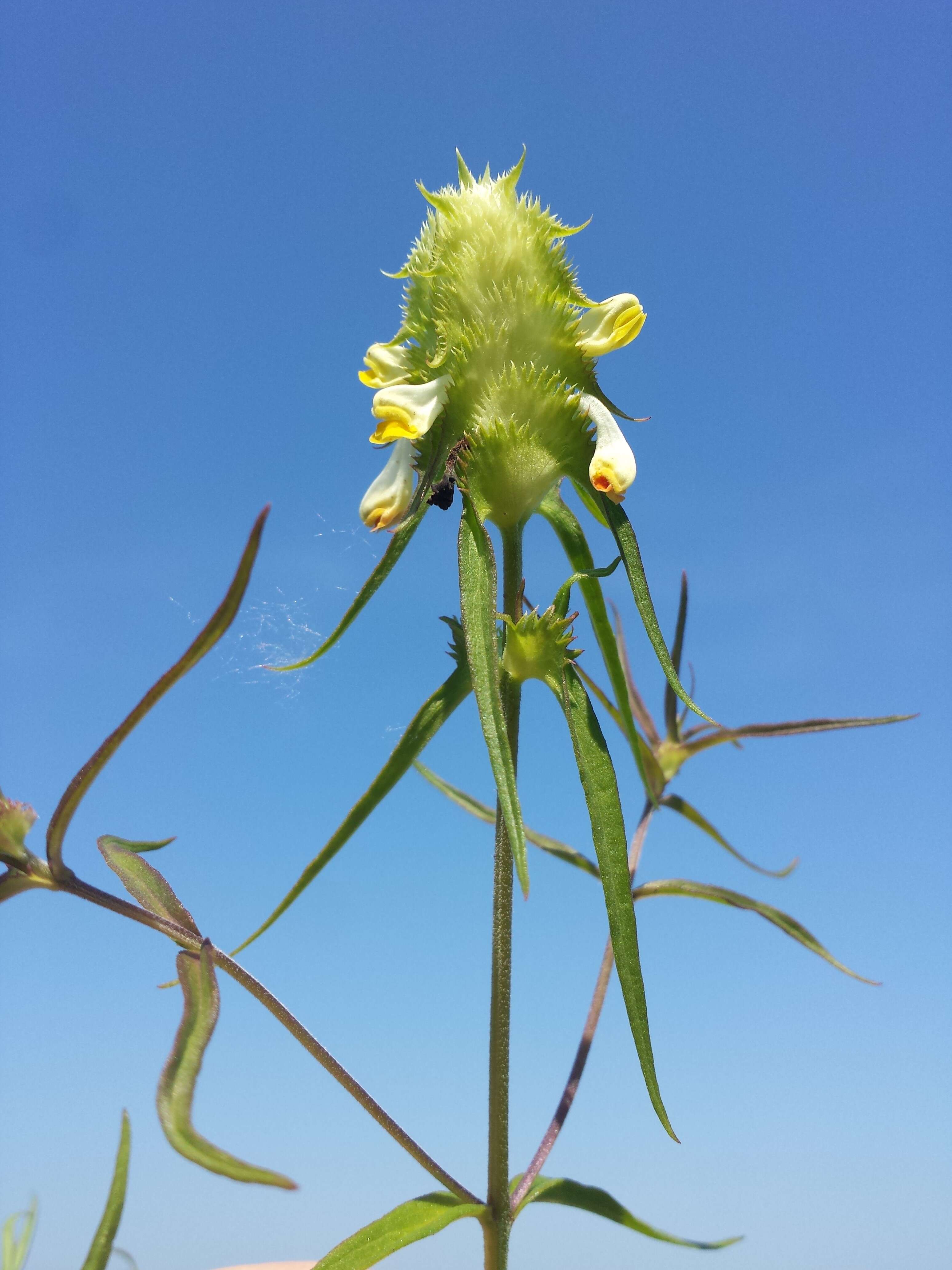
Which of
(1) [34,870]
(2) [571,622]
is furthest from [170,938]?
(2) [571,622]

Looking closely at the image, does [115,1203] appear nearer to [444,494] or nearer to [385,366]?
[444,494]

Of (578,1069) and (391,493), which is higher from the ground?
(391,493)

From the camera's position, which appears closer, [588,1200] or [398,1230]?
[398,1230]

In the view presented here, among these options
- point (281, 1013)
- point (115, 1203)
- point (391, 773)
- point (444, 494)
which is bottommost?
point (115, 1203)

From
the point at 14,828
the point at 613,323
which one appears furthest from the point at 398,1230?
the point at 613,323

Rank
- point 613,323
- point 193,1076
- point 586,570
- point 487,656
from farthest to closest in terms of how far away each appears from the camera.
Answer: point 586,570 < point 613,323 < point 487,656 < point 193,1076

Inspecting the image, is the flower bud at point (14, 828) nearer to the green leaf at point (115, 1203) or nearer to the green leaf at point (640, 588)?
the green leaf at point (115, 1203)

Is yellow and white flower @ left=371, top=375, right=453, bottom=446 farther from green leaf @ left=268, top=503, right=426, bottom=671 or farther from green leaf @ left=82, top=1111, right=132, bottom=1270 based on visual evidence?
green leaf @ left=82, top=1111, right=132, bottom=1270

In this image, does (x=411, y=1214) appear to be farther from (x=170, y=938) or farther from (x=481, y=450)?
(x=481, y=450)
